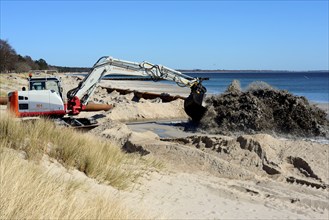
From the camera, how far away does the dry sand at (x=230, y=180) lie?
295 inches

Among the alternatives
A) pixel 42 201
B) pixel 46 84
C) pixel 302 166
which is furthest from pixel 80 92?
pixel 42 201

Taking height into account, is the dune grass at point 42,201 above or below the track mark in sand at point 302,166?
above

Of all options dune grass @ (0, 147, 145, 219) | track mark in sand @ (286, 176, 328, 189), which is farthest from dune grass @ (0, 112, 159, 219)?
track mark in sand @ (286, 176, 328, 189)

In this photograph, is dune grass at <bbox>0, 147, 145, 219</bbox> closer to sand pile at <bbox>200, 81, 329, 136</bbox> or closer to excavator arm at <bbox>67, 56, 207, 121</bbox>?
excavator arm at <bbox>67, 56, 207, 121</bbox>

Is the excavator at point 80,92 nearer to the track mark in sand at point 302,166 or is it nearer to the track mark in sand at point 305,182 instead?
the track mark in sand at point 302,166

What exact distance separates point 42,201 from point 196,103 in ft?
51.9

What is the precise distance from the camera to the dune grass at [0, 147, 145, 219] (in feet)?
13.1

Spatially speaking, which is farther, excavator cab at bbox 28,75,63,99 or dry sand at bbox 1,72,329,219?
excavator cab at bbox 28,75,63,99

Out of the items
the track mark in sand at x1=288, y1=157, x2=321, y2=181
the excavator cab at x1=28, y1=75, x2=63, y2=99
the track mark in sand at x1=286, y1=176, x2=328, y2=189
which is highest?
the excavator cab at x1=28, y1=75, x2=63, y2=99

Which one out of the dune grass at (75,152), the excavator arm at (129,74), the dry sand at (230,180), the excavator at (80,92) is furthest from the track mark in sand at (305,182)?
the excavator arm at (129,74)

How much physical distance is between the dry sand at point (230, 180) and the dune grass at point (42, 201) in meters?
1.02

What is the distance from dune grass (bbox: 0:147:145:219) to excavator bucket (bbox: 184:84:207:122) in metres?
14.1

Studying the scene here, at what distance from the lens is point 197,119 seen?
2041 cm

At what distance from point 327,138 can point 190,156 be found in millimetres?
9241
